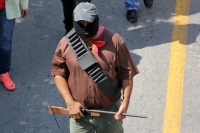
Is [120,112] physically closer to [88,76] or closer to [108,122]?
[108,122]

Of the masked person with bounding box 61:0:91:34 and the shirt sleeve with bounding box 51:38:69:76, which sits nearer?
the shirt sleeve with bounding box 51:38:69:76

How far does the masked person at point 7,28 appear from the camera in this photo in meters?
5.41

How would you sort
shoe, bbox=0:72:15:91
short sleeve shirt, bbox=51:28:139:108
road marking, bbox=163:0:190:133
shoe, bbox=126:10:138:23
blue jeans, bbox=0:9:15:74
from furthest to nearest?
shoe, bbox=126:10:138:23
shoe, bbox=0:72:15:91
blue jeans, bbox=0:9:15:74
road marking, bbox=163:0:190:133
short sleeve shirt, bbox=51:28:139:108

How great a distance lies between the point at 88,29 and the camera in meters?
3.71

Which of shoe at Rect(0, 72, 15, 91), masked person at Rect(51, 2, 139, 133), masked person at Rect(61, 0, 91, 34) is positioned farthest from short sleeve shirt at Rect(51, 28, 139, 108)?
masked person at Rect(61, 0, 91, 34)

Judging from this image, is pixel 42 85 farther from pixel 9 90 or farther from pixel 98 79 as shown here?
pixel 98 79

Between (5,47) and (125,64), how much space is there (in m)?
2.24

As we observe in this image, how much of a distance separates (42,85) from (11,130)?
79 cm

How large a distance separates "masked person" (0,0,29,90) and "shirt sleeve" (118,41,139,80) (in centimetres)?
197

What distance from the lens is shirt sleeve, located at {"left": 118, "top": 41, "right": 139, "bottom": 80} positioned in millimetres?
3834

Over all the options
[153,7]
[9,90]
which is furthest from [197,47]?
[9,90]

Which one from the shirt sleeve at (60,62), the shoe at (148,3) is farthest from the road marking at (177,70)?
the shirt sleeve at (60,62)

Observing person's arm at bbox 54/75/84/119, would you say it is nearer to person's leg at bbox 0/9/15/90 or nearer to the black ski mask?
the black ski mask

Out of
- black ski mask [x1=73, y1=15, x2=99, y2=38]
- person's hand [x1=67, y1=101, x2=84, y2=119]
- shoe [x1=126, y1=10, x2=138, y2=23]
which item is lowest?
shoe [x1=126, y1=10, x2=138, y2=23]
